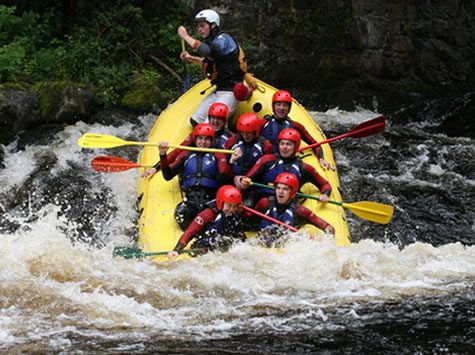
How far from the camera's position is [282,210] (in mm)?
4957

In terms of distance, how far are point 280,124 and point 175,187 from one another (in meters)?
1.06

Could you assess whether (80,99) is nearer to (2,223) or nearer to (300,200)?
(2,223)

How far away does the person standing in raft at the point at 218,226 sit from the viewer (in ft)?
15.5

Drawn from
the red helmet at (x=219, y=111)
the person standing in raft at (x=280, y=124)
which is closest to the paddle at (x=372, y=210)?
the person standing in raft at (x=280, y=124)

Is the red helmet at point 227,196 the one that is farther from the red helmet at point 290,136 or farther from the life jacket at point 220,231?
the red helmet at point 290,136

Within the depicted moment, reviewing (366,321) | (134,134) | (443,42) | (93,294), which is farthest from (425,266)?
(443,42)

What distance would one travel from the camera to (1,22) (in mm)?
7824

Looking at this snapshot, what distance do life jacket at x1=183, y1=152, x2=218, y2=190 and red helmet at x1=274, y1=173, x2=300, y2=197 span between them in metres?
0.52

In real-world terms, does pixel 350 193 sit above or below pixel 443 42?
below

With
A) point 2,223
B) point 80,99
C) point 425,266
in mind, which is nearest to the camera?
point 425,266

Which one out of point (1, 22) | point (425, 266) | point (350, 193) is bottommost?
point (350, 193)

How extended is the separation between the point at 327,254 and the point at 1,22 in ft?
16.9

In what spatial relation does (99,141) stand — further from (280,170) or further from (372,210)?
(372,210)

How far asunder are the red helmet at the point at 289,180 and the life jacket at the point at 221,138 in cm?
77
